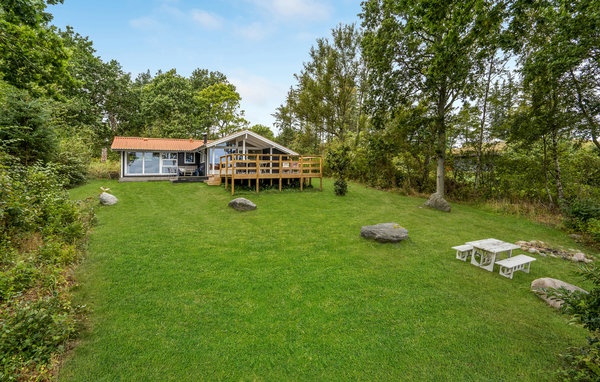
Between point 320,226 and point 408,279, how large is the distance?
3600 millimetres

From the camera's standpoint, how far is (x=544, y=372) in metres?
2.73

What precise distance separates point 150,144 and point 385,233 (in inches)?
736

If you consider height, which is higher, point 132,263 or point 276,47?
point 276,47

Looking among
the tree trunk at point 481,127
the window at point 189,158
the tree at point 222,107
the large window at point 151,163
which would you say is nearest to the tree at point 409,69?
the tree trunk at point 481,127

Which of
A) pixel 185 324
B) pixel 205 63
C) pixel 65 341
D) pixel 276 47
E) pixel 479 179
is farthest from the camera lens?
pixel 205 63

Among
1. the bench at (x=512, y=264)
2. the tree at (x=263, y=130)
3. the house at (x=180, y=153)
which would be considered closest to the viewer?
the bench at (x=512, y=264)

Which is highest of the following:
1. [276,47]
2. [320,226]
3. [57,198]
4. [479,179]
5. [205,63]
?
[205,63]

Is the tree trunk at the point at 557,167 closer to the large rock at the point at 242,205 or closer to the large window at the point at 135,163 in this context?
the large rock at the point at 242,205

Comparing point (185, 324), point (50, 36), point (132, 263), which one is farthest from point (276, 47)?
point (185, 324)

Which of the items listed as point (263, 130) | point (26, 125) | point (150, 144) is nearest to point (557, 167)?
point (26, 125)

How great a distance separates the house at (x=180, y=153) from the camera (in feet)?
52.3

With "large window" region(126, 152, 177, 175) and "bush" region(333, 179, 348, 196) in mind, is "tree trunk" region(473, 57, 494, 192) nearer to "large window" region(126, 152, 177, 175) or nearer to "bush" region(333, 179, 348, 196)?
"bush" region(333, 179, 348, 196)

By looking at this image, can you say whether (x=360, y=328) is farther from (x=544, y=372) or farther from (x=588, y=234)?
(x=588, y=234)

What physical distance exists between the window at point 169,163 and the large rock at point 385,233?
→ 1715cm
